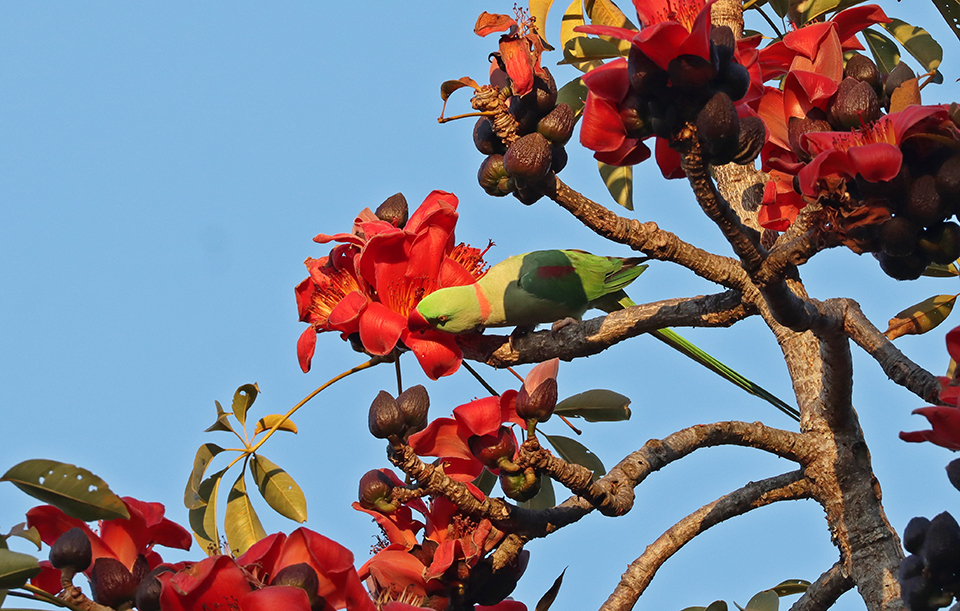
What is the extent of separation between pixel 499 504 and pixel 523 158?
75 centimetres

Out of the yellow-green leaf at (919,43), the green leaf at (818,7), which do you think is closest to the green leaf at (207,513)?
the green leaf at (818,7)

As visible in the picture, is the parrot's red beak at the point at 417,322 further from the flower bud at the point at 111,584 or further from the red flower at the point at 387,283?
the flower bud at the point at 111,584

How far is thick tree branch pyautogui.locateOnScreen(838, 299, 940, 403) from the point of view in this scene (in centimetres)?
200

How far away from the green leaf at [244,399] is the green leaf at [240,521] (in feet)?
0.55

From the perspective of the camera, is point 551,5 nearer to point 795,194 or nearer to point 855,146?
point 795,194

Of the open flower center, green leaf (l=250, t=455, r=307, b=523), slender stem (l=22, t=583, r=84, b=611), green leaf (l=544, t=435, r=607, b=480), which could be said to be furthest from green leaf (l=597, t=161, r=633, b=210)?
slender stem (l=22, t=583, r=84, b=611)

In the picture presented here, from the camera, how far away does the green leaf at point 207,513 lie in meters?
2.40

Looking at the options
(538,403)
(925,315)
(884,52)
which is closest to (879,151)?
(538,403)

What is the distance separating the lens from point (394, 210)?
2551mm

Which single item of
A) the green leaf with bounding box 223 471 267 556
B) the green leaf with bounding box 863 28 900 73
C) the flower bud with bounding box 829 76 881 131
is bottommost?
the green leaf with bounding box 223 471 267 556

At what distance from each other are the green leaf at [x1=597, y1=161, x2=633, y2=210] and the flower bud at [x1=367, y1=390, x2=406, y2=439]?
178 cm

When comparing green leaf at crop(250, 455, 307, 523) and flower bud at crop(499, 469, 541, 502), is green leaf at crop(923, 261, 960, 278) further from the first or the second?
green leaf at crop(250, 455, 307, 523)

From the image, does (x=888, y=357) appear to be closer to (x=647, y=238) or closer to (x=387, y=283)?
(x=647, y=238)

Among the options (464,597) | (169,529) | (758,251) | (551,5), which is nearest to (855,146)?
(758,251)
